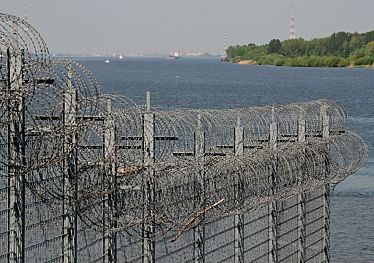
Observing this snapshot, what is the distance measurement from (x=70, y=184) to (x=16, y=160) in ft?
3.41

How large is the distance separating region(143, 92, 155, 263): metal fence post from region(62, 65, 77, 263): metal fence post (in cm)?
118

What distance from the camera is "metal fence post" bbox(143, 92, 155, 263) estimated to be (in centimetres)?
1124

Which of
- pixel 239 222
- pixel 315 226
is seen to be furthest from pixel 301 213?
pixel 239 222

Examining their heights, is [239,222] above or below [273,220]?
above

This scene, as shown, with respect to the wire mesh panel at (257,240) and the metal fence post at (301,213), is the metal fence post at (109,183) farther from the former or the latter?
the metal fence post at (301,213)

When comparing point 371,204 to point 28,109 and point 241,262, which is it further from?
point 28,109

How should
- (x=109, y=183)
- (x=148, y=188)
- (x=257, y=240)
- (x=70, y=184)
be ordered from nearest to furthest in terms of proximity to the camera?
(x=70, y=184), (x=109, y=183), (x=148, y=188), (x=257, y=240)

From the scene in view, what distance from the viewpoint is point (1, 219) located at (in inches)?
451

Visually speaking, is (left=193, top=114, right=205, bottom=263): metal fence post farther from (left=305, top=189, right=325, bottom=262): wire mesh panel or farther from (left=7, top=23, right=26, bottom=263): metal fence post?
(left=305, top=189, right=325, bottom=262): wire mesh panel

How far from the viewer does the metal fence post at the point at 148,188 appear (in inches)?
443

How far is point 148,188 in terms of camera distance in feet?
37.0

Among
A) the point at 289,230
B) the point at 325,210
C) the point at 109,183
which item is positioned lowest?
the point at 289,230

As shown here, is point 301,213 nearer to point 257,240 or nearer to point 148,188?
point 257,240

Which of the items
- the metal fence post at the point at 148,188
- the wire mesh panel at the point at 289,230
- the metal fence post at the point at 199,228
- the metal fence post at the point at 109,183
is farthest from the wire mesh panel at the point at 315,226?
the metal fence post at the point at 109,183
